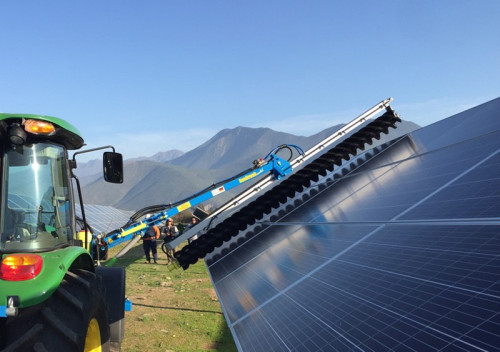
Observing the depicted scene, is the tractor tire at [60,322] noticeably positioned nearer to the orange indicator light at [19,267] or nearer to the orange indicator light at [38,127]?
the orange indicator light at [19,267]

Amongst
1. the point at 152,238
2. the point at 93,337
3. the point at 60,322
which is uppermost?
the point at 152,238

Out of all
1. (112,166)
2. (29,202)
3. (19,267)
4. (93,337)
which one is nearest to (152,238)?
(112,166)

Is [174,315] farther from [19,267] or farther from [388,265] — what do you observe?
[388,265]

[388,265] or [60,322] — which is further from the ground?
[60,322]

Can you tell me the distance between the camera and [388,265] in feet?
9.55

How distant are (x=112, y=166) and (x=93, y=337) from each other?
6.53 ft

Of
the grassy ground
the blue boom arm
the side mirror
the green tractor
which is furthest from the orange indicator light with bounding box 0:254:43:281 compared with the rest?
the blue boom arm

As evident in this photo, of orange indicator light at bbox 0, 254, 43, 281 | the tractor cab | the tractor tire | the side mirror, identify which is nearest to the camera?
the tractor tire

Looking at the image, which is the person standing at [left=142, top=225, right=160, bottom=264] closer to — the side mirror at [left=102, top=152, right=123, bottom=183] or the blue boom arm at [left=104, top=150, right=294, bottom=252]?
the blue boom arm at [left=104, top=150, right=294, bottom=252]

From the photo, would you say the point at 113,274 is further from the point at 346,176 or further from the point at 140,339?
the point at 346,176

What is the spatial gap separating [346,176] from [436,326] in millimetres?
5936

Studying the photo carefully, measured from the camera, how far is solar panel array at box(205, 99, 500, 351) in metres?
2.02

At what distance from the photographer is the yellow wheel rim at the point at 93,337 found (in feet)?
13.8

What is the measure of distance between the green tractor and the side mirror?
12 millimetres
